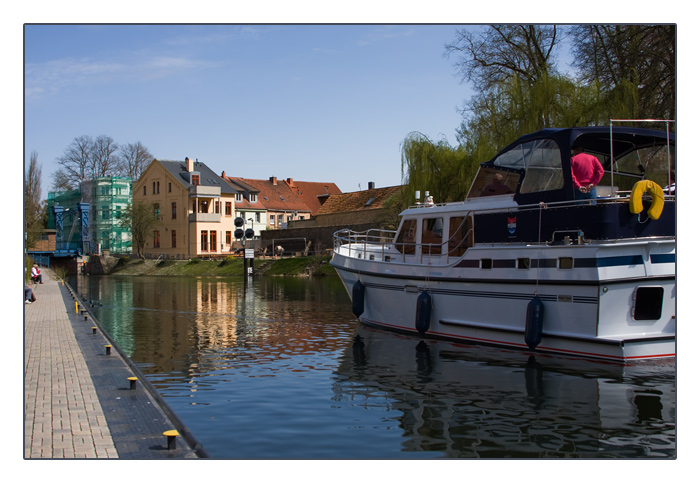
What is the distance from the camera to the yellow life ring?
11.7 m

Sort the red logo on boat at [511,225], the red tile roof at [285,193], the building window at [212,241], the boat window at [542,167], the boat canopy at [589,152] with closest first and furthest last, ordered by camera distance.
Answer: the boat canopy at [589,152] → the boat window at [542,167] → the red logo on boat at [511,225] → the building window at [212,241] → the red tile roof at [285,193]

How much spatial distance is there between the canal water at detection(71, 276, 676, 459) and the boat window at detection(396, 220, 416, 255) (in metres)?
2.15

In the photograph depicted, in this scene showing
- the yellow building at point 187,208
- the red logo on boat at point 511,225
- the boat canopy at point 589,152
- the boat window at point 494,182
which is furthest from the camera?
the yellow building at point 187,208

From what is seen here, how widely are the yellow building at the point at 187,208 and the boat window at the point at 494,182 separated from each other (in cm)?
4958

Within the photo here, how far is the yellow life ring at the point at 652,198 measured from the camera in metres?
11.7

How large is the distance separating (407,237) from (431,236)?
0.98m

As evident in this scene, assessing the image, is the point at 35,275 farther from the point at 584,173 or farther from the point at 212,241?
the point at 212,241

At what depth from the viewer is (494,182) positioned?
49.7 feet

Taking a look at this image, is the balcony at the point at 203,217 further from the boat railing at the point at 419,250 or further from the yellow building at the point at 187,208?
the boat railing at the point at 419,250

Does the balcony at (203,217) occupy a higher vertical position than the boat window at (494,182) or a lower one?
higher

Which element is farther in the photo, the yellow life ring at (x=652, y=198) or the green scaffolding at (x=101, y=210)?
the green scaffolding at (x=101, y=210)

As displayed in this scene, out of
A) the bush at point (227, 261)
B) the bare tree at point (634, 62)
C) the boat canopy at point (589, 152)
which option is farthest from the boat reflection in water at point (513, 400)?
the bush at point (227, 261)

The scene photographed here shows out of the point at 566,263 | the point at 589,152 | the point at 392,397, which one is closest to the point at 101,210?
the point at 589,152

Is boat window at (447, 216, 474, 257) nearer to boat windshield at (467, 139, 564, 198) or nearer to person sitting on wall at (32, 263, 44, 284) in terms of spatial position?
boat windshield at (467, 139, 564, 198)
